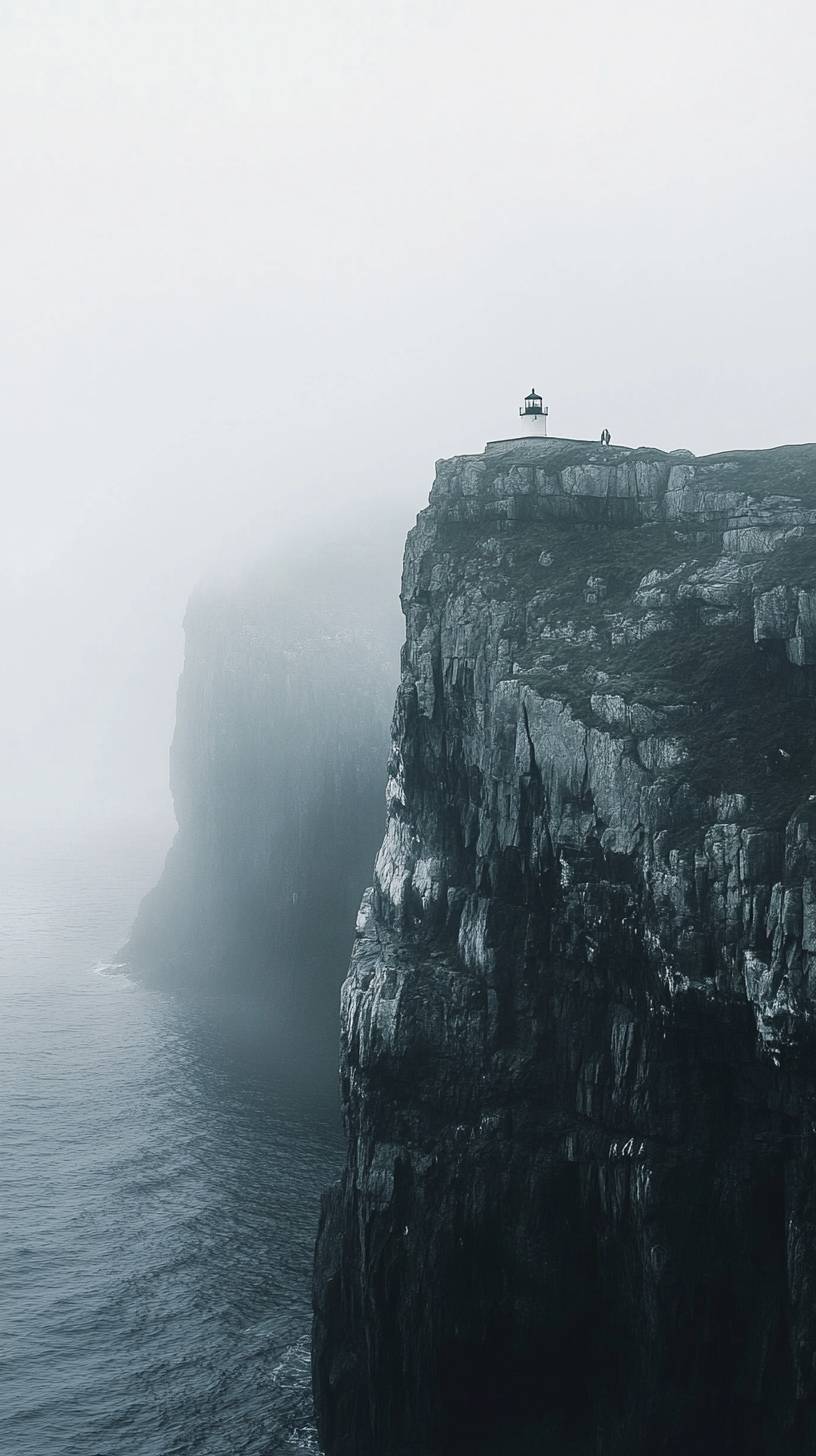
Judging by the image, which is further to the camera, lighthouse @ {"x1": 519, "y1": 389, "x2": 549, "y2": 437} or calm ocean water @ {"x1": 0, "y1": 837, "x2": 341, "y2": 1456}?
lighthouse @ {"x1": 519, "y1": 389, "x2": 549, "y2": 437}

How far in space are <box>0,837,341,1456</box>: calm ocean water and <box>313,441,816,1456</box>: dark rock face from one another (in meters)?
9.64

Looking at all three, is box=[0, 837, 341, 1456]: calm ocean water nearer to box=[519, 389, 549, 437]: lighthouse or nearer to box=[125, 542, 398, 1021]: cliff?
box=[125, 542, 398, 1021]: cliff

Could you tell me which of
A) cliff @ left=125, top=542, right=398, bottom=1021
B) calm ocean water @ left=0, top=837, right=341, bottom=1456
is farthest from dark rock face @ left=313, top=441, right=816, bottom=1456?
cliff @ left=125, top=542, right=398, bottom=1021

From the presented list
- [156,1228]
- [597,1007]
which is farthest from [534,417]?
[156,1228]

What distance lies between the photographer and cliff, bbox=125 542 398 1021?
15462 cm

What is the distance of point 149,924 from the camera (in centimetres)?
18200

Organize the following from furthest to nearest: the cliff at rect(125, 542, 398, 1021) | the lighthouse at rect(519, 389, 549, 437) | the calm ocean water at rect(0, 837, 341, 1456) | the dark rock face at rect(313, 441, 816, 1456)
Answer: the cliff at rect(125, 542, 398, 1021)
the lighthouse at rect(519, 389, 549, 437)
the calm ocean water at rect(0, 837, 341, 1456)
the dark rock face at rect(313, 441, 816, 1456)

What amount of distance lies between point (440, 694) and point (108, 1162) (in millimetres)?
58288

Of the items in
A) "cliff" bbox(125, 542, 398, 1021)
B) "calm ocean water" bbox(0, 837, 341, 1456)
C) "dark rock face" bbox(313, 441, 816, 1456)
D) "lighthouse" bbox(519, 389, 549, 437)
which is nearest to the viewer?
"dark rock face" bbox(313, 441, 816, 1456)

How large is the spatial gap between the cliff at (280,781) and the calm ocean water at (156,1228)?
580 inches

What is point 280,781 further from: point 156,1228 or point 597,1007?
point 597,1007

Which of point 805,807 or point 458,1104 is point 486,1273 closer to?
point 458,1104

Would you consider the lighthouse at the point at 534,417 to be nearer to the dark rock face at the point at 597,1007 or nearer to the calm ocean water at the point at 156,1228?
the dark rock face at the point at 597,1007

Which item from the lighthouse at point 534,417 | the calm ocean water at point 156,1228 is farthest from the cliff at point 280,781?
the lighthouse at point 534,417
